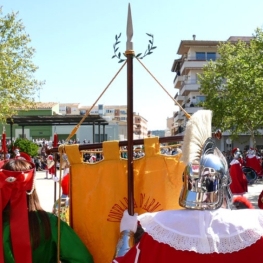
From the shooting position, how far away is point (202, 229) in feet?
5.48

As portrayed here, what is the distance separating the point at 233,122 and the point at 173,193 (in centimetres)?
2798

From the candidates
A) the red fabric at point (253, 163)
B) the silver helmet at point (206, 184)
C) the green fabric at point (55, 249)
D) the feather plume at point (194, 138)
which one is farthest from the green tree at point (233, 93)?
the silver helmet at point (206, 184)

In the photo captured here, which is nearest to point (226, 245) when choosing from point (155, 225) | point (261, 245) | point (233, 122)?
point (261, 245)

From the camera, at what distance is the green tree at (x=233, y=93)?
22141 mm

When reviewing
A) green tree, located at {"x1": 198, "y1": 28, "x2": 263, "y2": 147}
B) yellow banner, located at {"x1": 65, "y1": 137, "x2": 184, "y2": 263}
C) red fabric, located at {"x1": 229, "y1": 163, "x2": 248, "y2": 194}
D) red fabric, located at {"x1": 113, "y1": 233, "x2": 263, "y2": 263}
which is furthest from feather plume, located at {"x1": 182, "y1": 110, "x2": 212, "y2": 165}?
green tree, located at {"x1": 198, "y1": 28, "x2": 263, "y2": 147}

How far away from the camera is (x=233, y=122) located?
30.0 metres

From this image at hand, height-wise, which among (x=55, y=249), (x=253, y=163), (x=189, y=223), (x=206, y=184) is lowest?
(x=253, y=163)

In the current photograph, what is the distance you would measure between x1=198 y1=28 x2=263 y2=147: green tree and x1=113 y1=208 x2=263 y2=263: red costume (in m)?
17.8

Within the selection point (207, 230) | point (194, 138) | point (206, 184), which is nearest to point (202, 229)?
point (207, 230)

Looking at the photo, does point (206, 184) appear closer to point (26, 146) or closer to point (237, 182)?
point (237, 182)

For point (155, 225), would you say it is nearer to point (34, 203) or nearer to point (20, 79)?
point (34, 203)

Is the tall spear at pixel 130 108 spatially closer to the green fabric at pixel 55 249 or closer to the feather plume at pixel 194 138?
the green fabric at pixel 55 249

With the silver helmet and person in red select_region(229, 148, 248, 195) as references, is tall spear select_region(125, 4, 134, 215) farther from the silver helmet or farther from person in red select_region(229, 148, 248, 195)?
person in red select_region(229, 148, 248, 195)

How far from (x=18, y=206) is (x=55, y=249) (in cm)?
33
